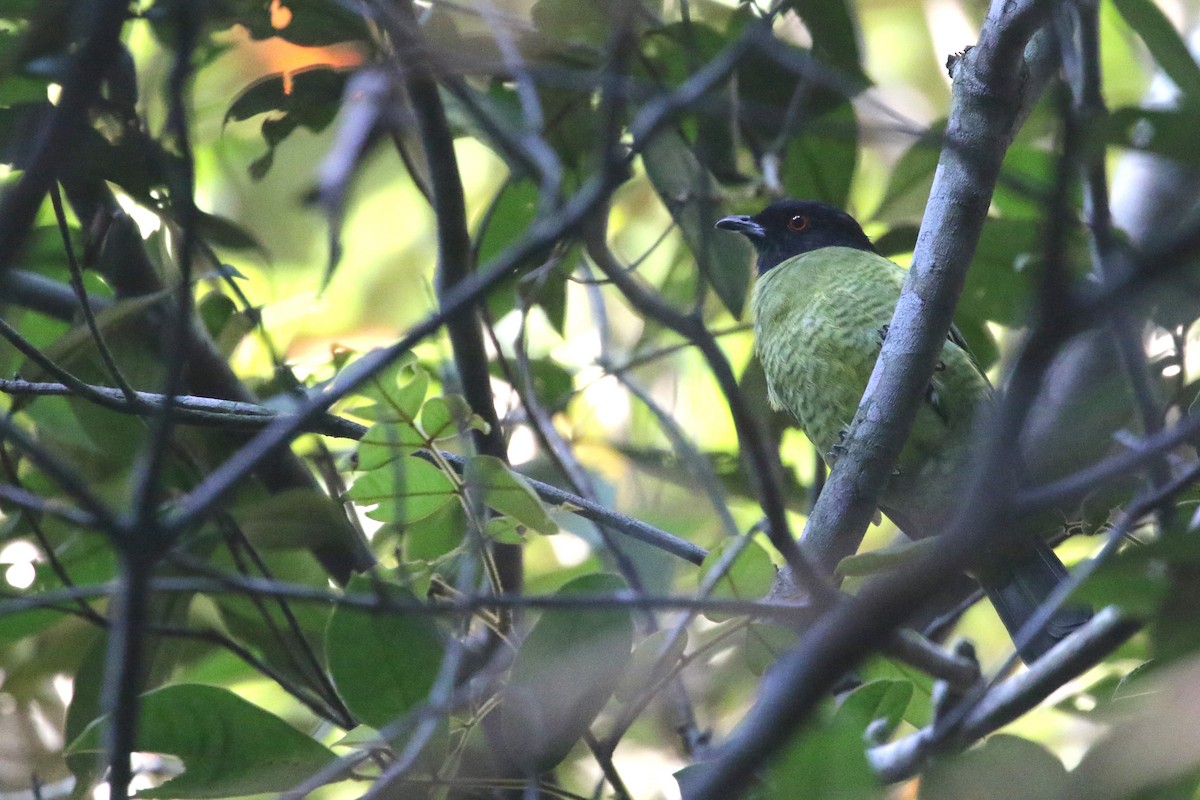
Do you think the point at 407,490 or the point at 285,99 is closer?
the point at 407,490

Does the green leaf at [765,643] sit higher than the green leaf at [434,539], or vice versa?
the green leaf at [434,539]

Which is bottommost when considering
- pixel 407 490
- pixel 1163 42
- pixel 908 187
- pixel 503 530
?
pixel 503 530

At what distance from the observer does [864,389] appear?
11.6 ft

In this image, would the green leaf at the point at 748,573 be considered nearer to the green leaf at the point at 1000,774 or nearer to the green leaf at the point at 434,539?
the green leaf at the point at 1000,774

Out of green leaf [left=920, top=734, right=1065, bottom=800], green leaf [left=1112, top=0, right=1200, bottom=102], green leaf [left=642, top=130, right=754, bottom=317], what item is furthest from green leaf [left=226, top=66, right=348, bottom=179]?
green leaf [left=920, top=734, right=1065, bottom=800]

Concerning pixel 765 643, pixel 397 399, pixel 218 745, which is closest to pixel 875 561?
pixel 765 643

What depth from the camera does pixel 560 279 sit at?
3.48 meters

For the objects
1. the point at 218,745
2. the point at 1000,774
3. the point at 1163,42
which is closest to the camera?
the point at 1000,774

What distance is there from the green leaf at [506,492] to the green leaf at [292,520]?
81 centimetres

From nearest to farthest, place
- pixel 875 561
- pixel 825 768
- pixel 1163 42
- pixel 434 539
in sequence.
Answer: pixel 825 768, pixel 875 561, pixel 1163 42, pixel 434 539

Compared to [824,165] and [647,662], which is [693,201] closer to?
[824,165]

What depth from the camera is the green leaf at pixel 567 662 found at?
6.92 feet

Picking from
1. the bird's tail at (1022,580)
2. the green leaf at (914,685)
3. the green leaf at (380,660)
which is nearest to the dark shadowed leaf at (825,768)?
the green leaf at (380,660)

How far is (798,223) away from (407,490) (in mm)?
2413
